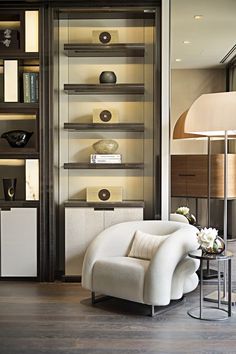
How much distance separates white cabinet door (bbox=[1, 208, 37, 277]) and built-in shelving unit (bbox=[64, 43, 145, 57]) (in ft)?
5.47

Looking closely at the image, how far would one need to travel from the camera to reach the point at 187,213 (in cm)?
486

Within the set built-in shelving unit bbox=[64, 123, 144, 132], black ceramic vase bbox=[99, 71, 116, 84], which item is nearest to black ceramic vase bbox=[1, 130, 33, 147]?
built-in shelving unit bbox=[64, 123, 144, 132]

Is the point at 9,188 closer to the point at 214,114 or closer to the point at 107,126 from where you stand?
the point at 107,126

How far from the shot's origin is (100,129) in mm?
5152

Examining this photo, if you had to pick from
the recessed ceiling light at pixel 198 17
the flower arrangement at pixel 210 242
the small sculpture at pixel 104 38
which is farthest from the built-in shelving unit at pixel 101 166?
the recessed ceiling light at pixel 198 17

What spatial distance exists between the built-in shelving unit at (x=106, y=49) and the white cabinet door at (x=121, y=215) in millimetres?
1608

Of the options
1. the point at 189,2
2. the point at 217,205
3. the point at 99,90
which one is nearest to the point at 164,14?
the point at 189,2

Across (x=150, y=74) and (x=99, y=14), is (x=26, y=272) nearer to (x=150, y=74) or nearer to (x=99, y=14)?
(x=150, y=74)

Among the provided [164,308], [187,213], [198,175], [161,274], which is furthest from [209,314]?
[198,175]

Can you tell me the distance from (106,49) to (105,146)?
3.21 feet

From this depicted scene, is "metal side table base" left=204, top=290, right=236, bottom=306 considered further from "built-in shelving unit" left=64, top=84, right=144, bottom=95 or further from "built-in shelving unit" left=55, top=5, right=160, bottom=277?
"built-in shelving unit" left=64, top=84, right=144, bottom=95

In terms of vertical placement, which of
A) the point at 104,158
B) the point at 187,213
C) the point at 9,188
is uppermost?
the point at 104,158

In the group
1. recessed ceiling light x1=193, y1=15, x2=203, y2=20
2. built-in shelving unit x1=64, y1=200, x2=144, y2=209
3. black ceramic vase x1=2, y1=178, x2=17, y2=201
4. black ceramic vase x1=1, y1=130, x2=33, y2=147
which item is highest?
recessed ceiling light x1=193, y1=15, x2=203, y2=20

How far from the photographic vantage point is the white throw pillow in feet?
14.0
